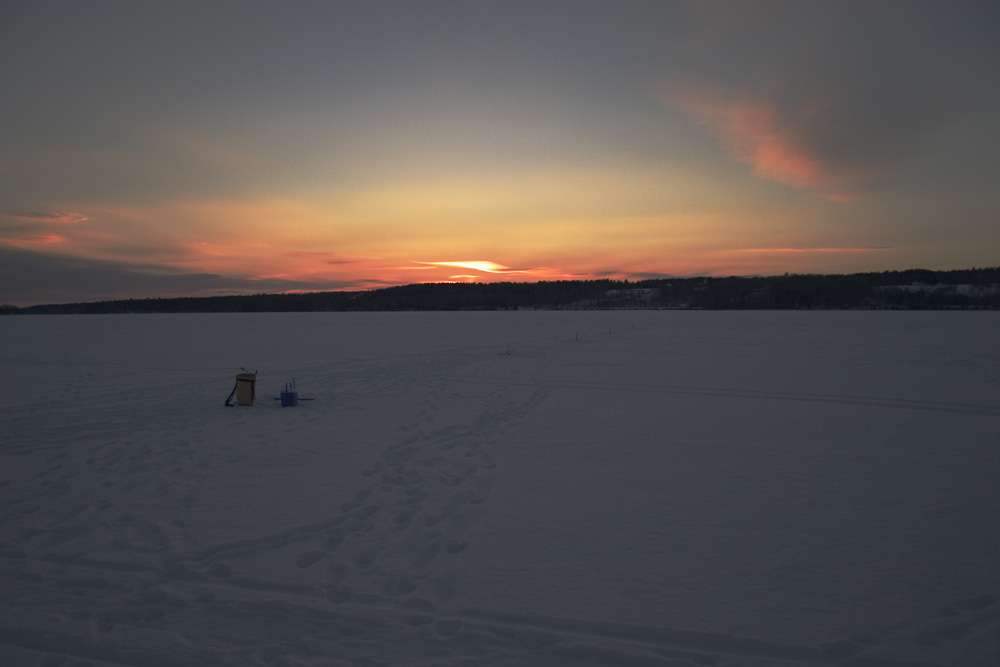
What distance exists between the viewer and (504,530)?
4.09m

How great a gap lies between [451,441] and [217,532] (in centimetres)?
292

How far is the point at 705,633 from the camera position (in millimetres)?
2812

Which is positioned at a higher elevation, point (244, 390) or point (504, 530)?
point (244, 390)

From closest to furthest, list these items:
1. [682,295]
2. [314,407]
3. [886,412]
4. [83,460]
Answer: [83,460] → [886,412] → [314,407] → [682,295]

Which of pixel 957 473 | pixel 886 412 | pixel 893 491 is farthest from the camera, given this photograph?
pixel 886 412

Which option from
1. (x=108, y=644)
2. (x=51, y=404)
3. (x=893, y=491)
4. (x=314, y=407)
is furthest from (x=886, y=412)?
(x=51, y=404)

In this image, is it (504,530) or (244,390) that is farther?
(244,390)

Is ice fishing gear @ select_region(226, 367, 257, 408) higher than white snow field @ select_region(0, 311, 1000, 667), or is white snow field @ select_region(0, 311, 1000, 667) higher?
ice fishing gear @ select_region(226, 367, 257, 408)

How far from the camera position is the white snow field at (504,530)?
2.79 meters

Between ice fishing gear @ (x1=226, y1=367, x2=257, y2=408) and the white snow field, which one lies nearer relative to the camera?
the white snow field

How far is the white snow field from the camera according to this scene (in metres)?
2.79

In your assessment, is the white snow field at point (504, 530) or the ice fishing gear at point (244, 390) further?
the ice fishing gear at point (244, 390)

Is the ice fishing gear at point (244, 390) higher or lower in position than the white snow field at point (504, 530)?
higher

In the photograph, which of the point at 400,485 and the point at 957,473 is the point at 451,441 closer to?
the point at 400,485
